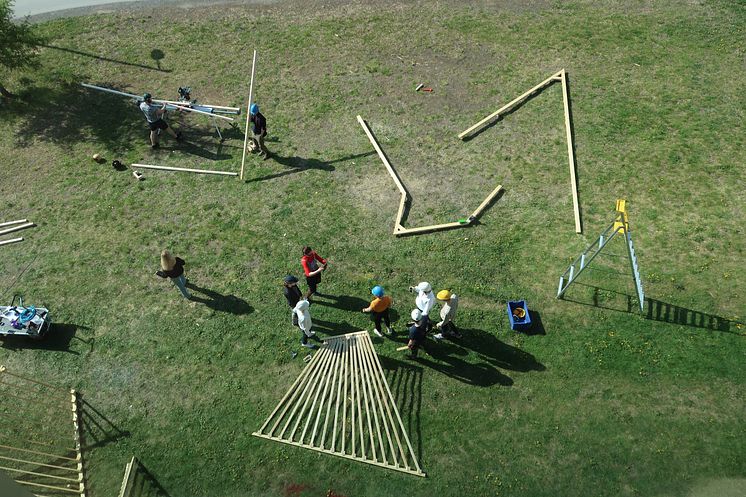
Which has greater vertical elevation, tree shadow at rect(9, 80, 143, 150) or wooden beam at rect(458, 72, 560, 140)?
tree shadow at rect(9, 80, 143, 150)

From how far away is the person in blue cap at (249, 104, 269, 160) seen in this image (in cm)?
1466

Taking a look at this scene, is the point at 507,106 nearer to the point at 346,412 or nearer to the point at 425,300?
the point at 425,300

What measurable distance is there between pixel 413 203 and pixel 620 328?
6.17 m

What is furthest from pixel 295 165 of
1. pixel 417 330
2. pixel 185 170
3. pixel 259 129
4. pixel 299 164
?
pixel 417 330

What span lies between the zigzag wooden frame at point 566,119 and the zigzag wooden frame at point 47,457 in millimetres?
12621

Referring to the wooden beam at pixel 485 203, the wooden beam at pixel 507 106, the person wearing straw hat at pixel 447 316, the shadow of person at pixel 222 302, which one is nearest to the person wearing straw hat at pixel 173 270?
the shadow of person at pixel 222 302

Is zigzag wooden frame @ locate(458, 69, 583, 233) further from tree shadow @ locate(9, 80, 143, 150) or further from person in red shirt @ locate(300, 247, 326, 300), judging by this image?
tree shadow @ locate(9, 80, 143, 150)

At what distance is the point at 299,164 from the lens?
15.4 m

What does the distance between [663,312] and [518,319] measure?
336 cm

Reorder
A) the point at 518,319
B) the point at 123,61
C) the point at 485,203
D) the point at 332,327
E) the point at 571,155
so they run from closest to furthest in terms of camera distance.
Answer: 1. the point at 518,319
2. the point at 332,327
3. the point at 485,203
4. the point at 571,155
5. the point at 123,61

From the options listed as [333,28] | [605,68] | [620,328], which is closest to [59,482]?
[620,328]

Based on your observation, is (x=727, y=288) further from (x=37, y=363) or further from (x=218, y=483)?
(x=37, y=363)

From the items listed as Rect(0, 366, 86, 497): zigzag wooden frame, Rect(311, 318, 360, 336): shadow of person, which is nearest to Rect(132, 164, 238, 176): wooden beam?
Rect(311, 318, 360, 336): shadow of person

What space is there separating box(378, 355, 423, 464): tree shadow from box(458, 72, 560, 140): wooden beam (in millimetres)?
7888
